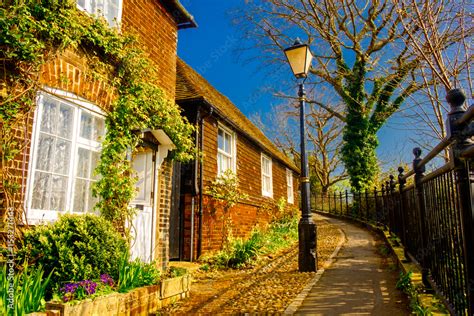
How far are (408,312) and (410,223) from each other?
1.66 m

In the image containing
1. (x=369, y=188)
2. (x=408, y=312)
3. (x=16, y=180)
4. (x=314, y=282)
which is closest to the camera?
(x=408, y=312)

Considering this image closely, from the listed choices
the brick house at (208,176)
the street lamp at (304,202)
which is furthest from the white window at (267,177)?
the street lamp at (304,202)

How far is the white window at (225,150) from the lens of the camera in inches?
395

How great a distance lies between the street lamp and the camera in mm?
6391

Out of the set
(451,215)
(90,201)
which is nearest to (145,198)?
(90,201)

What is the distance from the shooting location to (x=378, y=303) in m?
4.14

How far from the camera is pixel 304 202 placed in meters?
6.71

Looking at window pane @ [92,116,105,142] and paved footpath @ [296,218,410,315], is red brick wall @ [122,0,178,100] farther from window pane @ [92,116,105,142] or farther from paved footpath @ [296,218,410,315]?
paved footpath @ [296,218,410,315]

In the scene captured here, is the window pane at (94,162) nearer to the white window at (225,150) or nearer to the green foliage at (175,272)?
the green foliage at (175,272)

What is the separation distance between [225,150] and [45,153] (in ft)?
21.0

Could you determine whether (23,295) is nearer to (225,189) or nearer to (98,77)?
(98,77)

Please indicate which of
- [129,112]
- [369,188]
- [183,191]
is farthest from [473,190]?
[369,188]

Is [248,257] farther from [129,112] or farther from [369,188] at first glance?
[369,188]

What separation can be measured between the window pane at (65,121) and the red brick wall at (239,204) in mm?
3956
